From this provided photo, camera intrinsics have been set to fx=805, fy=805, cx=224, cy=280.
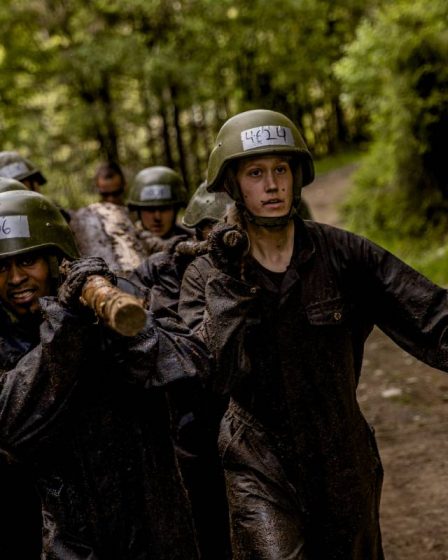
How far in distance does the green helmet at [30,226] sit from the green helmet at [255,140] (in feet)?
2.58

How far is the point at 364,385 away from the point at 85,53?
498 inches

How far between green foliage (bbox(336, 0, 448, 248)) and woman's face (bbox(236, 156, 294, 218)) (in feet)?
28.6

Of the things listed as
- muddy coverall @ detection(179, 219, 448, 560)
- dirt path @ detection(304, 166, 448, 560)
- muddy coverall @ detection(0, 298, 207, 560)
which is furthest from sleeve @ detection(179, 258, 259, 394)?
dirt path @ detection(304, 166, 448, 560)

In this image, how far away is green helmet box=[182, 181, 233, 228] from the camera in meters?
5.21

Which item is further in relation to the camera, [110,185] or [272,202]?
[110,185]

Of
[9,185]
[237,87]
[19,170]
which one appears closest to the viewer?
[9,185]

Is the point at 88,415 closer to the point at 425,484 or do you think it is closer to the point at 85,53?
the point at 425,484

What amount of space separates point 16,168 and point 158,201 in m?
1.30

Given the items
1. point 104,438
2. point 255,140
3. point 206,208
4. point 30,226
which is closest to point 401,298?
point 255,140

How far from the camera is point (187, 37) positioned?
2103 centimetres

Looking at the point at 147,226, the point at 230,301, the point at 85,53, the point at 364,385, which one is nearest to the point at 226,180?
the point at 230,301

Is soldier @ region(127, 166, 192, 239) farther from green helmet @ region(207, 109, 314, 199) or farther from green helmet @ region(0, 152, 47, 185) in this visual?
green helmet @ region(207, 109, 314, 199)

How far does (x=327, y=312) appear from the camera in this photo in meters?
3.46

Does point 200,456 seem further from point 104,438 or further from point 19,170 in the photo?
point 19,170
